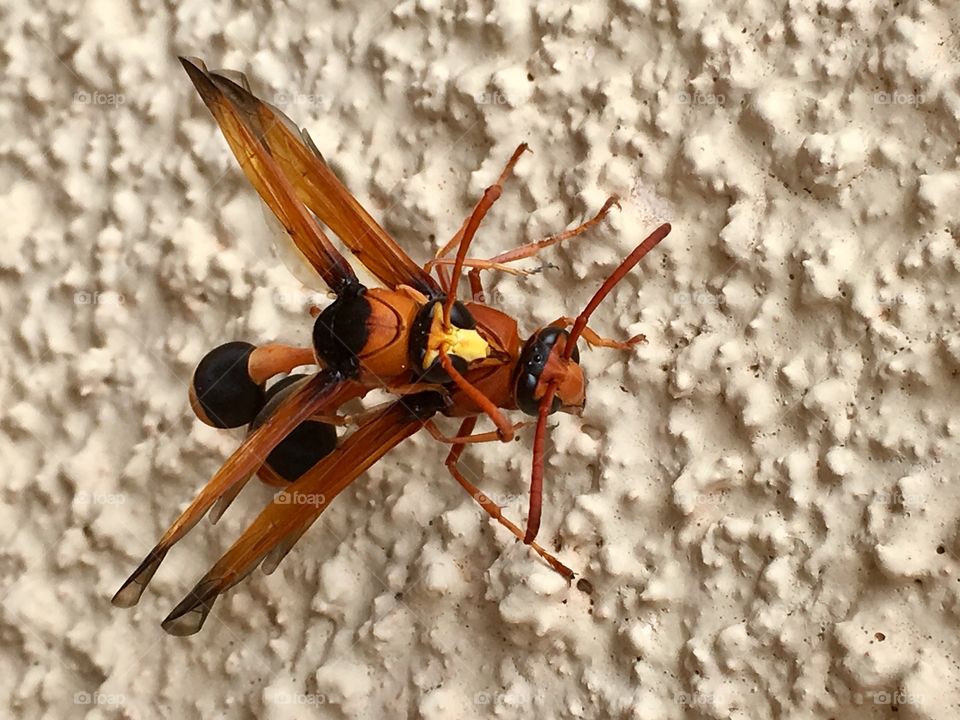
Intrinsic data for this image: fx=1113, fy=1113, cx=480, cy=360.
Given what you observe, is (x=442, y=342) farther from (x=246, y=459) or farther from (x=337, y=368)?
(x=246, y=459)

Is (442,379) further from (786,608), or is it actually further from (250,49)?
(250,49)

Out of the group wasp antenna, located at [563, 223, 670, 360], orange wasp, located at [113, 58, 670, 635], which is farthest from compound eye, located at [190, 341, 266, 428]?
wasp antenna, located at [563, 223, 670, 360]

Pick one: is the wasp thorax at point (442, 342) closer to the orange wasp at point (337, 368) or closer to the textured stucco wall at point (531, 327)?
the orange wasp at point (337, 368)

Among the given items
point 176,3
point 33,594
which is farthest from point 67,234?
point 33,594

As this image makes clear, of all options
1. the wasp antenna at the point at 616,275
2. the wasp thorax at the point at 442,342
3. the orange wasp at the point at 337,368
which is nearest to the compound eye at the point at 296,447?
the orange wasp at the point at 337,368

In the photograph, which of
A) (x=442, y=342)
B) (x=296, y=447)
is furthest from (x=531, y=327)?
(x=296, y=447)

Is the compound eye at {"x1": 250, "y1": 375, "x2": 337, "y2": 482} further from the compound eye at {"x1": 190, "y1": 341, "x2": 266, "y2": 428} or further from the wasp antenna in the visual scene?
the wasp antenna
